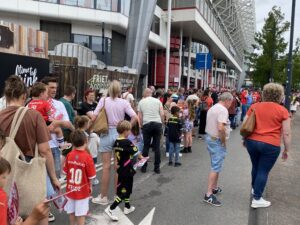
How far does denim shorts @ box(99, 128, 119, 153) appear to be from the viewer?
5.29 metres

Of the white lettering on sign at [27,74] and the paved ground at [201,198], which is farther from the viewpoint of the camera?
the white lettering on sign at [27,74]

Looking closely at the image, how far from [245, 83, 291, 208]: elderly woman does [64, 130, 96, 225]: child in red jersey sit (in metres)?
2.51

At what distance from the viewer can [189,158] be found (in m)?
8.82

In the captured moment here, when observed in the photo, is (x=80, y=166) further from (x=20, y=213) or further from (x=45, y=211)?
(x=45, y=211)

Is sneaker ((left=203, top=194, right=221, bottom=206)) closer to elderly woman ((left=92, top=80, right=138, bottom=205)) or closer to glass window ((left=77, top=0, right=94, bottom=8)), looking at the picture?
elderly woman ((left=92, top=80, right=138, bottom=205))

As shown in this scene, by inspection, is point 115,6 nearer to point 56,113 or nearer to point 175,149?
point 175,149

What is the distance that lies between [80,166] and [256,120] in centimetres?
270

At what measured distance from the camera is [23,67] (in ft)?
32.3

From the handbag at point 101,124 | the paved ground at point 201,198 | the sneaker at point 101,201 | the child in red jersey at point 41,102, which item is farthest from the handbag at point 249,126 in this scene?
the child in red jersey at point 41,102

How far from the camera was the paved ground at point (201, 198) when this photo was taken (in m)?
4.68

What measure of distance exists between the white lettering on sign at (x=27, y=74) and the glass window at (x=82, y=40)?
18882 mm

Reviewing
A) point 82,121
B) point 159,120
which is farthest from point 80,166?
point 159,120

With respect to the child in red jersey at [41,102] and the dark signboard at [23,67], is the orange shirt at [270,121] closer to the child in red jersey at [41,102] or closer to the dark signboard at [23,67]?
the child in red jersey at [41,102]

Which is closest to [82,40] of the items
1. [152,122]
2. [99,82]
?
[99,82]
